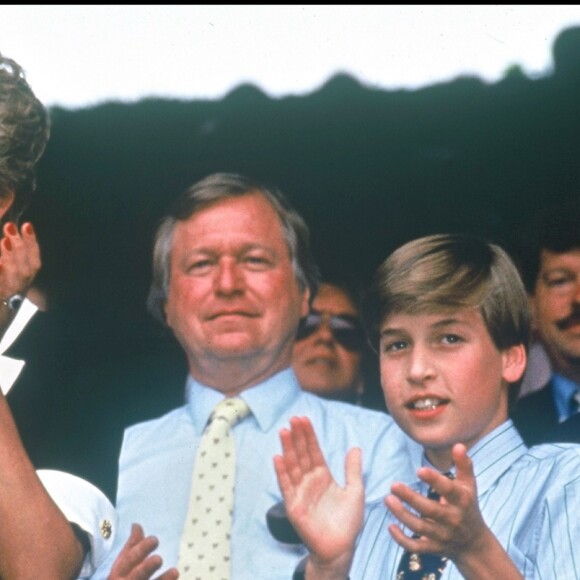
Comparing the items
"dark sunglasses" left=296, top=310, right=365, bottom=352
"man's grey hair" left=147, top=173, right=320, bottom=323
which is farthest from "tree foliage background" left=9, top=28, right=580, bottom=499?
"dark sunglasses" left=296, top=310, right=365, bottom=352

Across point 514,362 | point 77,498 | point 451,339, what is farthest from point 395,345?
point 77,498

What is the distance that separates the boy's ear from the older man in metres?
0.37

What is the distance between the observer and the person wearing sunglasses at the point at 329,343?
4281 millimetres

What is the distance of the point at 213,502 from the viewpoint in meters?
4.17

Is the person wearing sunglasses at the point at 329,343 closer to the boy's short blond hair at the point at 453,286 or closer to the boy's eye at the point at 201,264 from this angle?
the boy's short blond hair at the point at 453,286

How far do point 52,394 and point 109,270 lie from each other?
46 cm

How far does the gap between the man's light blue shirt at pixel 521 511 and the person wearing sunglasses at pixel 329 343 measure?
43cm

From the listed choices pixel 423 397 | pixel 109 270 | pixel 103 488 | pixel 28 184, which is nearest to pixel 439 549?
pixel 423 397

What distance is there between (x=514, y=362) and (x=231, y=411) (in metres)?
0.90

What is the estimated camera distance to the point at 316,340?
430 centimetres

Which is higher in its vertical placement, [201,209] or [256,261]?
[201,209]

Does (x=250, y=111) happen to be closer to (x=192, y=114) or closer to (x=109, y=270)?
(x=192, y=114)

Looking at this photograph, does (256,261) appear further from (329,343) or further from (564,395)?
(564,395)

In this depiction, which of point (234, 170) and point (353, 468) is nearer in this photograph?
point (353, 468)
